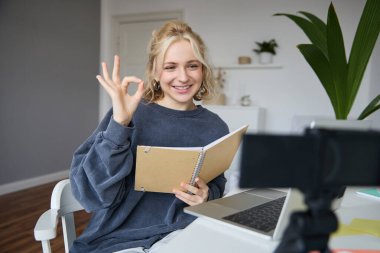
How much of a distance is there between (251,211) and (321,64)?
0.98 meters

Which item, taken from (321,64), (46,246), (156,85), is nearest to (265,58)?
(321,64)

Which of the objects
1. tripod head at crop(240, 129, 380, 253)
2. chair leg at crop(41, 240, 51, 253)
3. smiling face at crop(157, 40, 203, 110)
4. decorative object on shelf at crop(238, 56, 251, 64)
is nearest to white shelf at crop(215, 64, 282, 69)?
decorative object on shelf at crop(238, 56, 251, 64)

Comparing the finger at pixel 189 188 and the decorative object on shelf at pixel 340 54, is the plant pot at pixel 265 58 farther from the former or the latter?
the finger at pixel 189 188

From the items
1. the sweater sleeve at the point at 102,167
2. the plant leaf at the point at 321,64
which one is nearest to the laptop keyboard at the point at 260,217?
the sweater sleeve at the point at 102,167

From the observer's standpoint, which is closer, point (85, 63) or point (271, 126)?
point (271, 126)

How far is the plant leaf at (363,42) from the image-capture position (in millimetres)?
1360

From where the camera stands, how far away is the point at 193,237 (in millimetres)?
619

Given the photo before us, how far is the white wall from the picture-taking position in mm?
3523

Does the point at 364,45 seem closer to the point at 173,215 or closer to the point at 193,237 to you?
the point at 173,215

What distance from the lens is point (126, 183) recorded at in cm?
101

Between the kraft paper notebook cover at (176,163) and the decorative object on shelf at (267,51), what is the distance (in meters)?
2.92

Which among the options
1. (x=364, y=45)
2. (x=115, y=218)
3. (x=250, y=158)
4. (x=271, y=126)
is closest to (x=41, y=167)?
(x=271, y=126)

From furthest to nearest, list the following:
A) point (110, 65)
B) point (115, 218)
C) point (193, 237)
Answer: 1. point (110, 65)
2. point (115, 218)
3. point (193, 237)

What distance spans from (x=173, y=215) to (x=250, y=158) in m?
0.82
